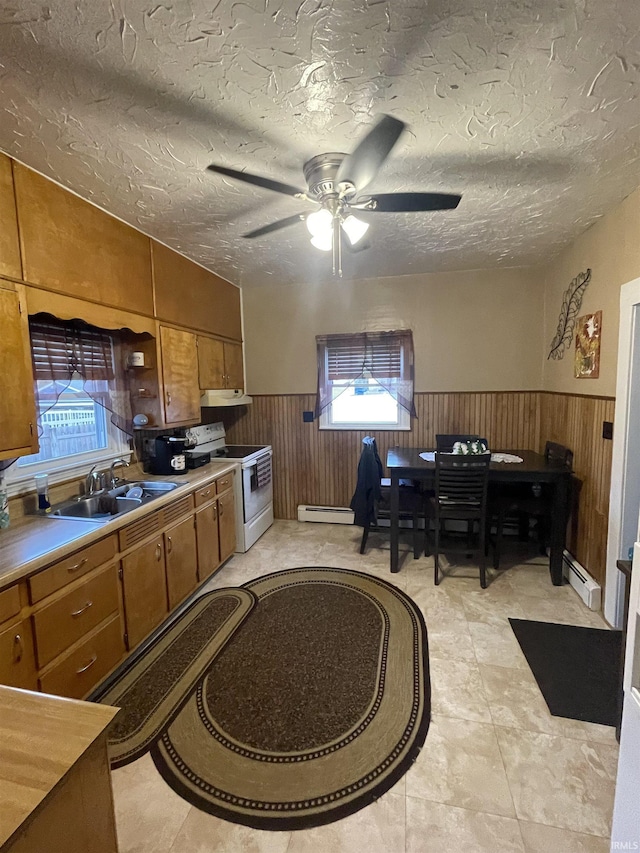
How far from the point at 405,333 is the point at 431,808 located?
346cm

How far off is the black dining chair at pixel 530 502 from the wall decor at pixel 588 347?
67cm

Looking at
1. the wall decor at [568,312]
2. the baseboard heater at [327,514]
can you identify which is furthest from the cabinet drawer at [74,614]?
the wall decor at [568,312]

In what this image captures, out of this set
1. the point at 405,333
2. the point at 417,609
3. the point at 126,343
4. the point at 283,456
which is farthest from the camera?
the point at 283,456

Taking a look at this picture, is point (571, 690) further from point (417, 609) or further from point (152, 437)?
point (152, 437)

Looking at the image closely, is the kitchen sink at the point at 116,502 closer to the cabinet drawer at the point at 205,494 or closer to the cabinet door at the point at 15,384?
the cabinet drawer at the point at 205,494

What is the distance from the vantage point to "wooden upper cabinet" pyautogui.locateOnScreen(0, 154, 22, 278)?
1.73 meters

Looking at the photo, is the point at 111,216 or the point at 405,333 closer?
the point at 111,216

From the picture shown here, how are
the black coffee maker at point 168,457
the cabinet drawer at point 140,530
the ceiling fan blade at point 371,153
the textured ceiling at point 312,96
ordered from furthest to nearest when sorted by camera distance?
the black coffee maker at point 168,457 < the cabinet drawer at point 140,530 < the ceiling fan blade at point 371,153 < the textured ceiling at point 312,96

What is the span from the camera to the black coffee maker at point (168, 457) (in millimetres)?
3025

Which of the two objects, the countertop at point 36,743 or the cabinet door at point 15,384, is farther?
the cabinet door at point 15,384

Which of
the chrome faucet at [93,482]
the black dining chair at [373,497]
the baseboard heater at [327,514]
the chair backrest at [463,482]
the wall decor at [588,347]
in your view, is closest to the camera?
the chrome faucet at [93,482]

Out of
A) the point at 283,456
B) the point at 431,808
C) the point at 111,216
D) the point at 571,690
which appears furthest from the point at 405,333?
the point at 431,808

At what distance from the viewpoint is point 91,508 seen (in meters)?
2.42

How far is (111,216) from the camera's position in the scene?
7.72 ft
